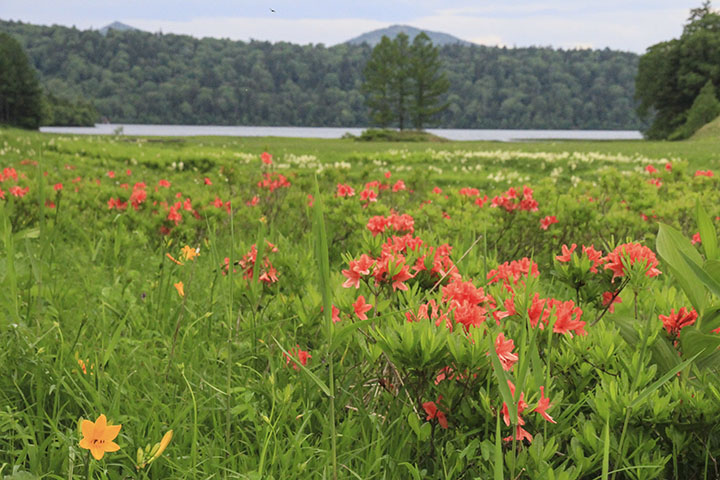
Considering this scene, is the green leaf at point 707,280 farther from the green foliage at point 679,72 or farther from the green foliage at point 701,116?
the green foliage at point 679,72

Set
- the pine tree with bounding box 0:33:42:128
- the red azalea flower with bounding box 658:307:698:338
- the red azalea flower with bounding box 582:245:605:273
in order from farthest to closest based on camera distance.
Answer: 1. the pine tree with bounding box 0:33:42:128
2. the red azalea flower with bounding box 582:245:605:273
3. the red azalea flower with bounding box 658:307:698:338

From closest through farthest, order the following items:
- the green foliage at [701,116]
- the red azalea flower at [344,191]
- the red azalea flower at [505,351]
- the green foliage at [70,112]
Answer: the red azalea flower at [505,351]
the red azalea flower at [344,191]
the green foliage at [701,116]
the green foliage at [70,112]

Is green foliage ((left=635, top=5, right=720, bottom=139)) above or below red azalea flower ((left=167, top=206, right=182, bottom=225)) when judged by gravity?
above

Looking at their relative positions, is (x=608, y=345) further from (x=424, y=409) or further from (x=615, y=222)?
(x=615, y=222)

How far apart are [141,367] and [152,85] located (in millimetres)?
109376

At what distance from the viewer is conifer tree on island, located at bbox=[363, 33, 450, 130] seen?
60.5 metres

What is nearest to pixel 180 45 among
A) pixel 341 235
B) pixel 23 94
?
pixel 23 94

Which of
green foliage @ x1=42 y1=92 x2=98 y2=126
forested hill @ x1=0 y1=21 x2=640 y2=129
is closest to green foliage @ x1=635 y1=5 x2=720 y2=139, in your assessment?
forested hill @ x1=0 y1=21 x2=640 y2=129

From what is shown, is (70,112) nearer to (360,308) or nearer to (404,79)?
(404,79)

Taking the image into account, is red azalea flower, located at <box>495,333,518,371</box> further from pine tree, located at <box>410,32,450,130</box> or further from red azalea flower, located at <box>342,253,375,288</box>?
pine tree, located at <box>410,32,450,130</box>

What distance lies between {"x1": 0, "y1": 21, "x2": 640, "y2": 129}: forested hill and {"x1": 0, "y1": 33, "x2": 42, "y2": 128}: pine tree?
2723 cm

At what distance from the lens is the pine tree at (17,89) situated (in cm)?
5503

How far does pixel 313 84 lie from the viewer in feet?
343

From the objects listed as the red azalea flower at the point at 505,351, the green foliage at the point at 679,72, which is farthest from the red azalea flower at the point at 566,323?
the green foliage at the point at 679,72
